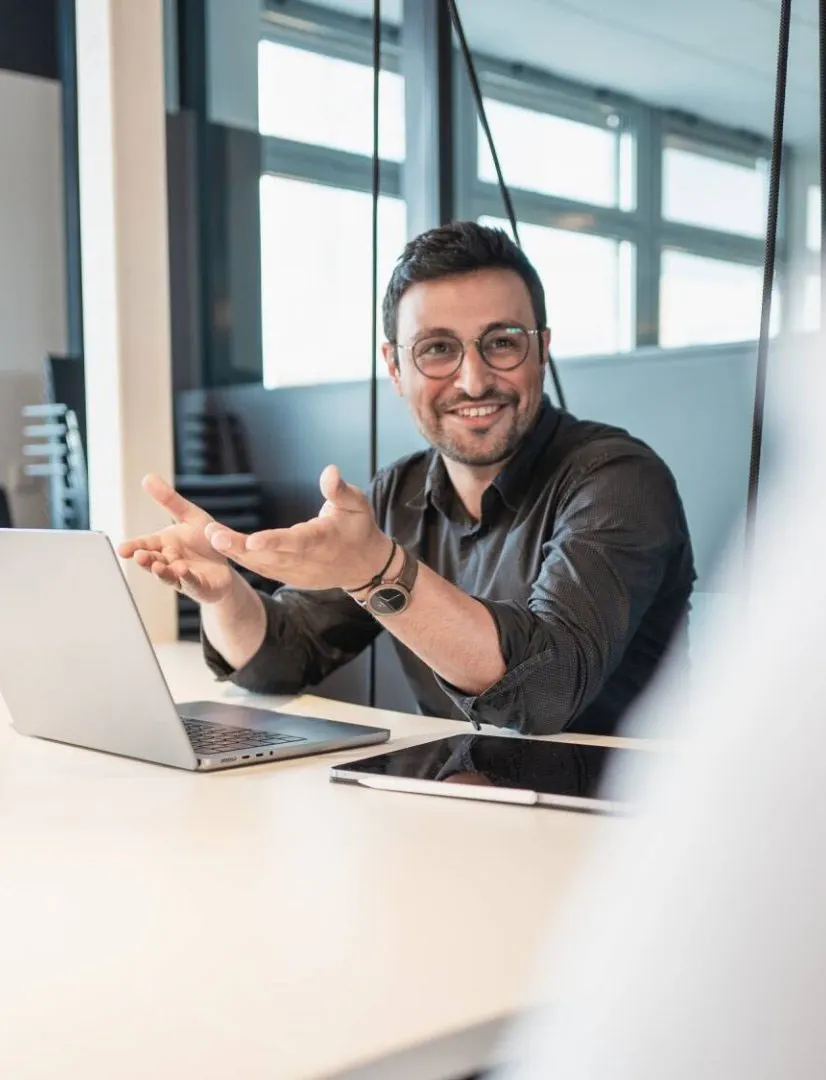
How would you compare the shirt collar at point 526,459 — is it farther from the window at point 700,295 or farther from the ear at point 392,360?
the window at point 700,295

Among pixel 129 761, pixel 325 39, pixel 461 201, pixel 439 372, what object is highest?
pixel 325 39

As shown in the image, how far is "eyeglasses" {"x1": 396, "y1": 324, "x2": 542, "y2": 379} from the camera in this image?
1880 millimetres

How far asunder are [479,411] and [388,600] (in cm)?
61

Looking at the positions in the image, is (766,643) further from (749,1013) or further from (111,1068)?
(111,1068)

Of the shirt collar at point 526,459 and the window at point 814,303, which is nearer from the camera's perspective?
the window at point 814,303

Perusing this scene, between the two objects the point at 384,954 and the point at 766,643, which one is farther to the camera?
the point at 384,954

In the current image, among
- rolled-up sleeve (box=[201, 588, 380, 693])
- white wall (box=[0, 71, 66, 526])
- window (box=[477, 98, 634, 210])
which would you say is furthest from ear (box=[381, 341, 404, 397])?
window (box=[477, 98, 634, 210])

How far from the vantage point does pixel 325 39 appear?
520 centimetres

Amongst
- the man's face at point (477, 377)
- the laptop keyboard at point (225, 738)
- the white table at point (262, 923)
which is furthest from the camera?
the man's face at point (477, 377)

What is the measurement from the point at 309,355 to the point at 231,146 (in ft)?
2.55

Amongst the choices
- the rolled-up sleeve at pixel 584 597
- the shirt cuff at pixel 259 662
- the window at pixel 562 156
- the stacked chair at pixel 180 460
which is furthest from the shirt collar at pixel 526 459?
the window at pixel 562 156

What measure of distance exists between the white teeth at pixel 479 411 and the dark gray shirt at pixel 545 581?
0.22 feet

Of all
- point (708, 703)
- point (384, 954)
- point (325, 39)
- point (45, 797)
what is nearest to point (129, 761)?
point (45, 797)

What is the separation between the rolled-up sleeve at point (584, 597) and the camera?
141 centimetres
